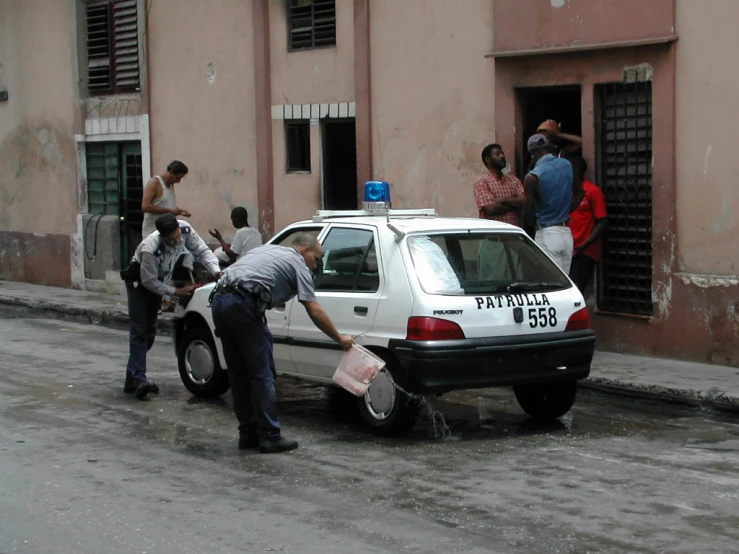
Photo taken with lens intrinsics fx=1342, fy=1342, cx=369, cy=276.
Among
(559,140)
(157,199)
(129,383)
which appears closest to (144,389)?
(129,383)

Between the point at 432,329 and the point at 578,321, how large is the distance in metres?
1.20

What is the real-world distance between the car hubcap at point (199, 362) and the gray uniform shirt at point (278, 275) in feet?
6.74

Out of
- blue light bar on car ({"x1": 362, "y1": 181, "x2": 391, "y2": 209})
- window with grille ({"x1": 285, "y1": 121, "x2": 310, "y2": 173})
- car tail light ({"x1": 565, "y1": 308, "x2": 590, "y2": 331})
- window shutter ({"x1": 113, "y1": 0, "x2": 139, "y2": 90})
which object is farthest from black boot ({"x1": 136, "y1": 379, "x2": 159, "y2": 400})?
window shutter ({"x1": 113, "y1": 0, "x2": 139, "y2": 90})

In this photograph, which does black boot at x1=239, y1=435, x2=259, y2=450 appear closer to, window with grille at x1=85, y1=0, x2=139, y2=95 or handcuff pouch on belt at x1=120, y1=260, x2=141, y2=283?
handcuff pouch on belt at x1=120, y1=260, x2=141, y2=283

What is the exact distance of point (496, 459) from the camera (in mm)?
8273

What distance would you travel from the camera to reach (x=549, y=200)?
12016 mm

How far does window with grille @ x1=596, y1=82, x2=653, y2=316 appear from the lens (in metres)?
12.8

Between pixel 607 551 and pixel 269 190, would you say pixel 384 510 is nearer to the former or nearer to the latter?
pixel 607 551

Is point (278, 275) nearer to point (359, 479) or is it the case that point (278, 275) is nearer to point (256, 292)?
point (256, 292)

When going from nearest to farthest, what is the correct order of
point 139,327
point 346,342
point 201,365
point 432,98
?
point 346,342, point 201,365, point 139,327, point 432,98

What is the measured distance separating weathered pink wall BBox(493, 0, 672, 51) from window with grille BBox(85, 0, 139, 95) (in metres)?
7.37

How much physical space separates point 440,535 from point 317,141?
414 inches

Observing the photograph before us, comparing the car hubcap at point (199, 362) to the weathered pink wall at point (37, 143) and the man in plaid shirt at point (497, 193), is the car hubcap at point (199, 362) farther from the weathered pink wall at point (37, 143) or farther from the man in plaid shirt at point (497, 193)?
the weathered pink wall at point (37, 143)

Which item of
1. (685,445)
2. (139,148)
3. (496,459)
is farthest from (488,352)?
(139,148)
